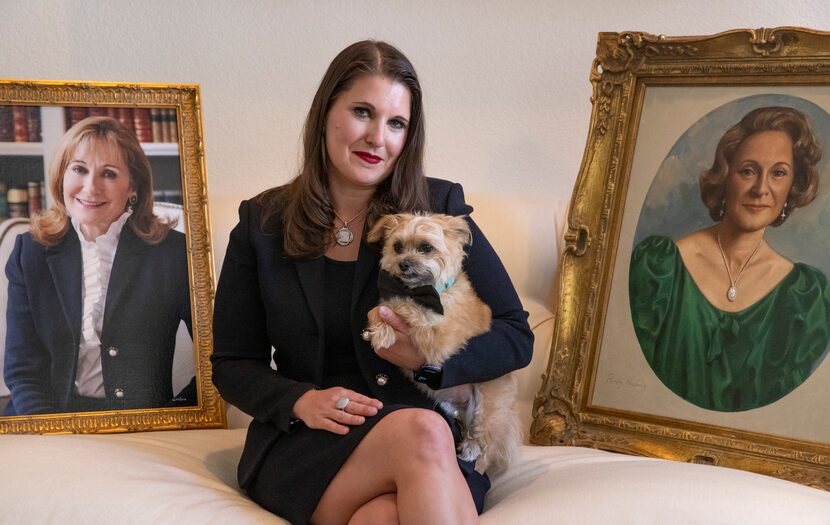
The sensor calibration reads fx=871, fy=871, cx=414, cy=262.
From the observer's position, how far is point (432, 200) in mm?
2186

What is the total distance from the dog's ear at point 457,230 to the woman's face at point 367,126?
225 mm

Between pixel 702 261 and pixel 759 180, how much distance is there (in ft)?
0.85

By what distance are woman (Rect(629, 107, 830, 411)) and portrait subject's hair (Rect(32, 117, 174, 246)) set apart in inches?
58.6

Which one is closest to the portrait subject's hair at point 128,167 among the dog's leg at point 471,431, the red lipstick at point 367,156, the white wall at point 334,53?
the white wall at point 334,53

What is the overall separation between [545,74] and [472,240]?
1315mm

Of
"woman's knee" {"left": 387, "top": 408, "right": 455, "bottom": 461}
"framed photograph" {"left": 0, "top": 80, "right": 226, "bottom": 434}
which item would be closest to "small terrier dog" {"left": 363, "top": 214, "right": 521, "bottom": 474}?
"woman's knee" {"left": 387, "top": 408, "right": 455, "bottom": 461}

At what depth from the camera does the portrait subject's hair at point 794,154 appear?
2248 millimetres

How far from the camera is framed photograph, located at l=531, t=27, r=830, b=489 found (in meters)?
2.22

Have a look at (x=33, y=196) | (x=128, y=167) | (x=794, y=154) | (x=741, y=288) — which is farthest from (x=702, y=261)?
(x=33, y=196)

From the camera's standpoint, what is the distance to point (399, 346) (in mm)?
1955

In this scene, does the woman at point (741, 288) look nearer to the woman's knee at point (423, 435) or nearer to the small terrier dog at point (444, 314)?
the small terrier dog at point (444, 314)

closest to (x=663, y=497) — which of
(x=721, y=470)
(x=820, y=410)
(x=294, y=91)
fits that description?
(x=721, y=470)

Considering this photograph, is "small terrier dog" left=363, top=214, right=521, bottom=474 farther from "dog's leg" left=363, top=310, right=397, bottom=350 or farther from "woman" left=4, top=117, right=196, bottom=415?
"woman" left=4, top=117, right=196, bottom=415

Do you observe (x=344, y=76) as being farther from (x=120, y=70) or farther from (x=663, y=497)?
(x=120, y=70)
